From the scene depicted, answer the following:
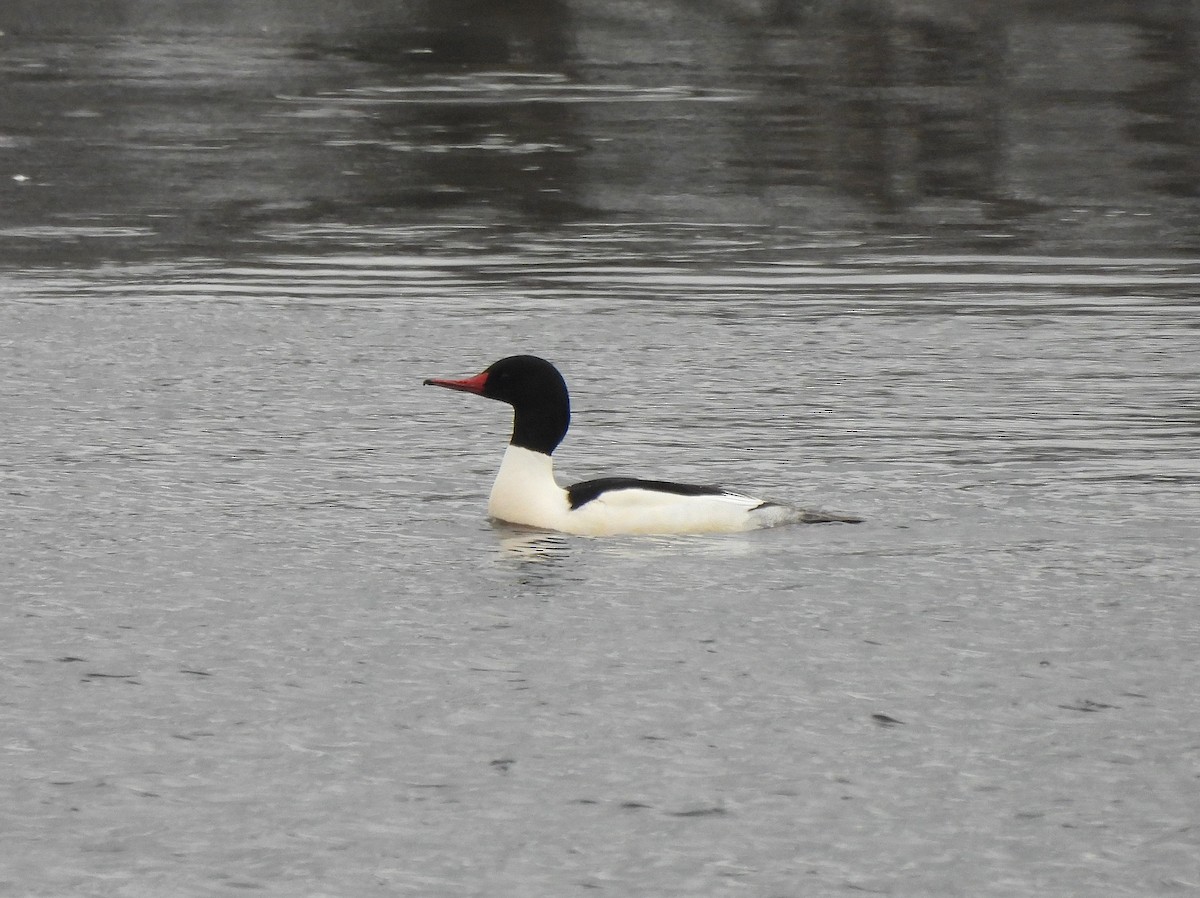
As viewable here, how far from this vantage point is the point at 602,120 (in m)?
26.9

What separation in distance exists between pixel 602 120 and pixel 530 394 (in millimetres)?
16495

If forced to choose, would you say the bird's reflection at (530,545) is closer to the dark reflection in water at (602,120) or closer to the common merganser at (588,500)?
the common merganser at (588,500)

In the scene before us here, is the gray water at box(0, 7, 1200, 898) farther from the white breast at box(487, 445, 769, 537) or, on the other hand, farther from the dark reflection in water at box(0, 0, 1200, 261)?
the dark reflection in water at box(0, 0, 1200, 261)

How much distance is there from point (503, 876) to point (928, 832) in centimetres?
120

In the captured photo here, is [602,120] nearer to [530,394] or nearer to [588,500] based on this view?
[530,394]

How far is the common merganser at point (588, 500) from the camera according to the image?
33.2ft

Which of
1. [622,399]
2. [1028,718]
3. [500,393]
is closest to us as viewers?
[1028,718]

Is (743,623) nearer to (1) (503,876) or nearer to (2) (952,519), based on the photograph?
(2) (952,519)

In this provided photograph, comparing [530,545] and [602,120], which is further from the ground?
[530,545]

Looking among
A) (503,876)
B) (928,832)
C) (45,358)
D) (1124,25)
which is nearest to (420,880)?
(503,876)

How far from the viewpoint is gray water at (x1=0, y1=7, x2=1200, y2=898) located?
21.4ft

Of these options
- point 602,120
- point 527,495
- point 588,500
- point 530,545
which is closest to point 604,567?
point 530,545

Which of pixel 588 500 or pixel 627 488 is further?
pixel 588 500

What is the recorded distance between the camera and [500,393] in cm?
1095
